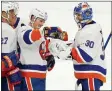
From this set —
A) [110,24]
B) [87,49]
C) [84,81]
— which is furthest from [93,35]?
[110,24]

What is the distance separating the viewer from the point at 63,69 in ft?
11.0

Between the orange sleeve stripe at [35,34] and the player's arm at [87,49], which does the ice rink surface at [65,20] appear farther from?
the orange sleeve stripe at [35,34]

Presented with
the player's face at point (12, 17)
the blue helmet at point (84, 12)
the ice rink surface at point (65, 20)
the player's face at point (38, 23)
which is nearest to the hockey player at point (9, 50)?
the player's face at point (12, 17)

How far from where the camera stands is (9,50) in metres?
2.11

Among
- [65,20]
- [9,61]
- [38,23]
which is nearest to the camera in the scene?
[9,61]

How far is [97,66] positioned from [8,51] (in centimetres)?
47

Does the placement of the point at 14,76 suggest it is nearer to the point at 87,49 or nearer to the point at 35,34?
the point at 35,34

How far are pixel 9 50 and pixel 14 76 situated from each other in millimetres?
145

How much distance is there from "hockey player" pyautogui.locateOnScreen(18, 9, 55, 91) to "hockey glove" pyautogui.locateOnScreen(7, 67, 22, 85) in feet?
0.21

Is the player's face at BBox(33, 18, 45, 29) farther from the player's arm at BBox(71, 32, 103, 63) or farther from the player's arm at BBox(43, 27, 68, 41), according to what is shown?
the player's arm at BBox(71, 32, 103, 63)

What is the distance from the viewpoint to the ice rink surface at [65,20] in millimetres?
3178

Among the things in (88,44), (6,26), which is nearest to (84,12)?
(88,44)

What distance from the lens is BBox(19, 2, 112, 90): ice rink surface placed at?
3178 millimetres

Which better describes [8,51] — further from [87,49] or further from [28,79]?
[87,49]
